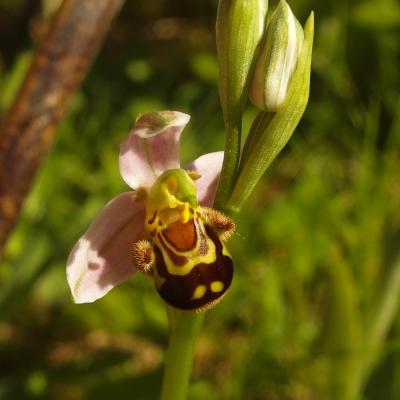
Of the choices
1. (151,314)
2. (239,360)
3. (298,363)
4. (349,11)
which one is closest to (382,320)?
(298,363)

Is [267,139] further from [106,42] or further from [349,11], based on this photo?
[106,42]

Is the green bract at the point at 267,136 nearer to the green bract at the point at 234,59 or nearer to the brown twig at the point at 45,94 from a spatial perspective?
the green bract at the point at 234,59

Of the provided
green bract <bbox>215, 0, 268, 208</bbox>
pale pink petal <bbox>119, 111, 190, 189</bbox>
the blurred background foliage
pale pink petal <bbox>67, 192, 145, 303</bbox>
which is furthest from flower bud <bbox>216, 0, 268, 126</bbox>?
the blurred background foliage

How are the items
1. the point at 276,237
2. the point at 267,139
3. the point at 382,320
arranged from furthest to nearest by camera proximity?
1. the point at 276,237
2. the point at 382,320
3. the point at 267,139

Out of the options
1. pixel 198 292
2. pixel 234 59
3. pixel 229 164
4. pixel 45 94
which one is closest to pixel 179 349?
pixel 198 292

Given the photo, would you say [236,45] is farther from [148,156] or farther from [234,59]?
[148,156]

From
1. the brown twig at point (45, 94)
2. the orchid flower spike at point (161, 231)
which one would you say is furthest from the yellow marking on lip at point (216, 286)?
the brown twig at point (45, 94)
